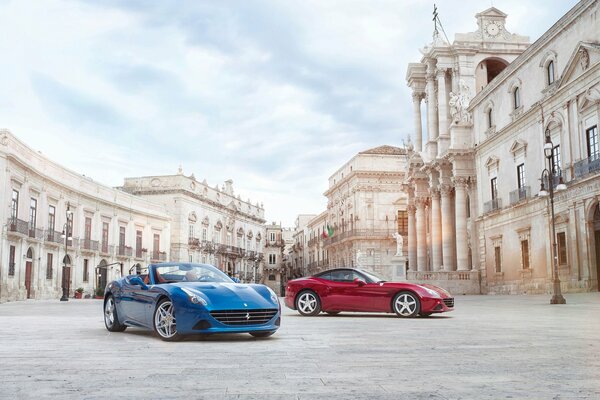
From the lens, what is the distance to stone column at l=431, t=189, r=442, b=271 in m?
45.0

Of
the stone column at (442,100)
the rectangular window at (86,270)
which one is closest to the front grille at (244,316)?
the stone column at (442,100)

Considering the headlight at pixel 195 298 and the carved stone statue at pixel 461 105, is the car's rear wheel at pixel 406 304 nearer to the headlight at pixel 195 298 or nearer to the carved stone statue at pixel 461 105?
the headlight at pixel 195 298

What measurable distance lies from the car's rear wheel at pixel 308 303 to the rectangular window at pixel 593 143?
51.7ft

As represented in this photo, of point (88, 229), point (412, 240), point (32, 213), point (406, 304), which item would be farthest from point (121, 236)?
point (406, 304)

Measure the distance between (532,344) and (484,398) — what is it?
3.97 m

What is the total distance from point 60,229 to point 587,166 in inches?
1314

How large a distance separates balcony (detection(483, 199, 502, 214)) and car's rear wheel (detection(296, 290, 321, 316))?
2291 cm

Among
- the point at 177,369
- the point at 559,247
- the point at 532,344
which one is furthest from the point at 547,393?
the point at 559,247

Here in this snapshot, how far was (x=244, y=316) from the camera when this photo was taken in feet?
28.9

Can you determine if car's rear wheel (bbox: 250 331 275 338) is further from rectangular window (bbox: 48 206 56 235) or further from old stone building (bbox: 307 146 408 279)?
old stone building (bbox: 307 146 408 279)

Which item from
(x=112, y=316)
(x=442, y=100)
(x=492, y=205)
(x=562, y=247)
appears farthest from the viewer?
(x=442, y=100)

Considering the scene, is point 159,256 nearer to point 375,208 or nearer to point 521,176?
point 375,208

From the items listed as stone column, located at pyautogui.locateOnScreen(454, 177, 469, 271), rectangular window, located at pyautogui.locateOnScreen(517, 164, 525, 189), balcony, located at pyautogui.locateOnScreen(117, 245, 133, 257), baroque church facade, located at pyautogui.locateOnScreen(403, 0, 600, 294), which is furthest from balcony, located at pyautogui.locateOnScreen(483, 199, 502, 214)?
balcony, located at pyautogui.locateOnScreen(117, 245, 133, 257)

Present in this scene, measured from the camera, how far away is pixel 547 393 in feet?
15.1
